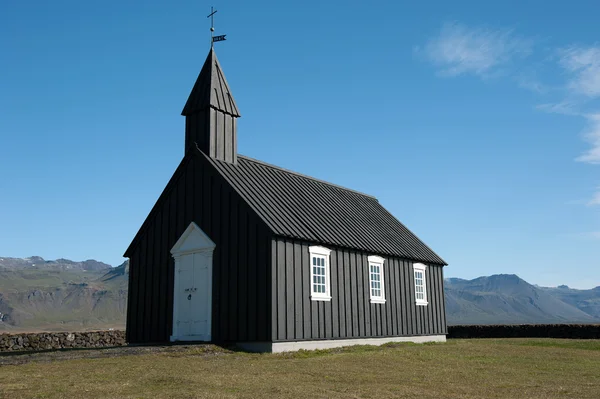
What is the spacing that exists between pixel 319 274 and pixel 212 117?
699 centimetres

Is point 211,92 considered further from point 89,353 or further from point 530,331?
point 530,331

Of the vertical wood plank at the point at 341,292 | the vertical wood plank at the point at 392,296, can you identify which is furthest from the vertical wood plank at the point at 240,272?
the vertical wood plank at the point at 392,296

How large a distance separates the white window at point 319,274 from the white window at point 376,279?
115 inches

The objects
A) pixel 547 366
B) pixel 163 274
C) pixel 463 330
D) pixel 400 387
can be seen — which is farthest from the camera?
pixel 463 330

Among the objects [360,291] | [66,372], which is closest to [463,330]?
[360,291]

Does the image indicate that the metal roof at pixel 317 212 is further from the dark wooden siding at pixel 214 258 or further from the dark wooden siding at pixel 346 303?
the dark wooden siding at pixel 214 258

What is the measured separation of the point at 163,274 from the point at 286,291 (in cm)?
565

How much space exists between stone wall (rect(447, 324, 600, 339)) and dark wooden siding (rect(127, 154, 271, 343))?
22637mm

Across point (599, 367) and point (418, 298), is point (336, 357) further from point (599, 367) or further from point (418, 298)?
point (418, 298)

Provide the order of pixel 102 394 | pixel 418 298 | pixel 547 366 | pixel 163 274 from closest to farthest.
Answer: pixel 102 394, pixel 547 366, pixel 163 274, pixel 418 298

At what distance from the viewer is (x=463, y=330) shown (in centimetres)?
3788

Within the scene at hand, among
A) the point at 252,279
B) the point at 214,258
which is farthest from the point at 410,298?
the point at 214,258

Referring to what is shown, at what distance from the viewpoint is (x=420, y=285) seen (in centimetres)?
2608

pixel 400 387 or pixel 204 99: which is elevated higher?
pixel 204 99
